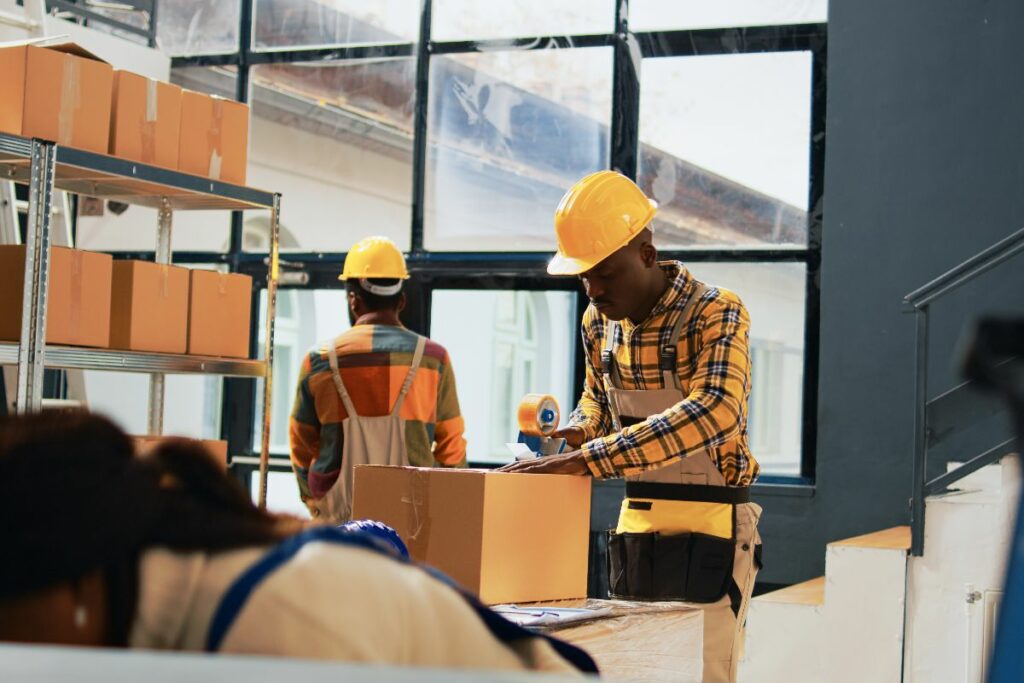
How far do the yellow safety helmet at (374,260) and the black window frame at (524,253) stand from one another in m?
1.27

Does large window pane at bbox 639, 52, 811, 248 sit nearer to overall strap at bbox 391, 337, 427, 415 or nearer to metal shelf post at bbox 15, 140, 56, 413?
overall strap at bbox 391, 337, 427, 415

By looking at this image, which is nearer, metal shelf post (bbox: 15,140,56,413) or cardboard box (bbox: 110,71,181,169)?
metal shelf post (bbox: 15,140,56,413)

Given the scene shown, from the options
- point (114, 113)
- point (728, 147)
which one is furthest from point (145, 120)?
point (728, 147)

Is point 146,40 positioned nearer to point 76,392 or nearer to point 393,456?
point 76,392

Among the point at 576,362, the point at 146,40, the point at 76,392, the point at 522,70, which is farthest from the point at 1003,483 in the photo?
the point at 146,40

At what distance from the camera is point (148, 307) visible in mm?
4199

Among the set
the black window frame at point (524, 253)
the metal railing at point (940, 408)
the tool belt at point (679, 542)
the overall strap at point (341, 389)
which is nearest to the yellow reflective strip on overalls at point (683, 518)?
the tool belt at point (679, 542)

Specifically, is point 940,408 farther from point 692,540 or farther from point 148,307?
point 148,307

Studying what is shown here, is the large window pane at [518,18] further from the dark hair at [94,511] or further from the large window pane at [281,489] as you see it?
the dark hair at [94,511]

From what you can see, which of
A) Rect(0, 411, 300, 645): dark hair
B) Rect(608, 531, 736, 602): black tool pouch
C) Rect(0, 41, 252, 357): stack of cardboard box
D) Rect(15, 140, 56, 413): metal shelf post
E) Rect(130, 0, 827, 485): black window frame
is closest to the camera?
Rect(0, 411, 300, 645): dark hair

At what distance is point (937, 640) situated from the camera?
4402 millimetres

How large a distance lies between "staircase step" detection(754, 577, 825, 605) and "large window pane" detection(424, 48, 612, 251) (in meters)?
1.86

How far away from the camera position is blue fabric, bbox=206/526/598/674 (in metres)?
0.87

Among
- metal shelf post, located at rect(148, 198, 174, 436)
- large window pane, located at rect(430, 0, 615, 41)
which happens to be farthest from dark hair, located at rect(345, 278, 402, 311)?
large window pane, located at rect(430, 0, 615, 41)
